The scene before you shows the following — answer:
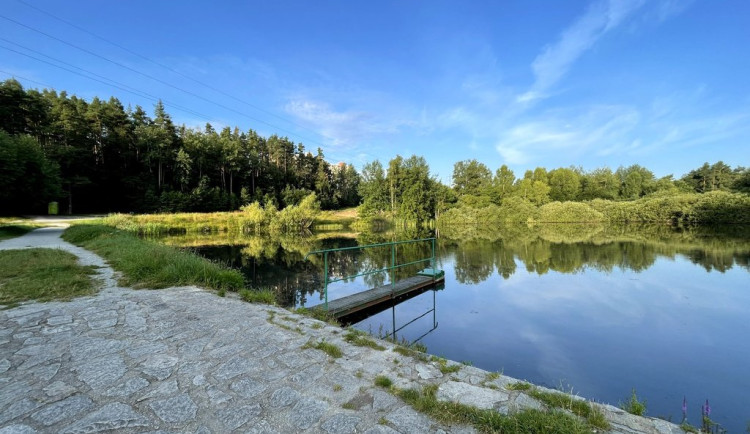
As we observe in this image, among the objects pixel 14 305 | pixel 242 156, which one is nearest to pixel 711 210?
pixel 14 305

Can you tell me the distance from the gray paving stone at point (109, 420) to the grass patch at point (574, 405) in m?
3.09

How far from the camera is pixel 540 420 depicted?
2262mm

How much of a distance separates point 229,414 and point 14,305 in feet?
16.3

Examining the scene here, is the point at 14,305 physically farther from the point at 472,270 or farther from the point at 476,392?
the point at 472,270

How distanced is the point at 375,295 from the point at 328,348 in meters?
5.03

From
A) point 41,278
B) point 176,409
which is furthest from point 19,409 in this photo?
point 41,278

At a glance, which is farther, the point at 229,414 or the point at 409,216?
the point at 409,216

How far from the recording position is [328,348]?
3682 mm

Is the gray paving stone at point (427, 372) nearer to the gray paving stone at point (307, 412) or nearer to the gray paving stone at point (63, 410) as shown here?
the gray paving stone at point (307, 412)

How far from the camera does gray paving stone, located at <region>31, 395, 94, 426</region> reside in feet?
7.40

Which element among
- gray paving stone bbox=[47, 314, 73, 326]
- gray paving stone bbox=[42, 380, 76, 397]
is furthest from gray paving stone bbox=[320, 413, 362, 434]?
gray paving stone bbox=[47, 314, 73, 326]

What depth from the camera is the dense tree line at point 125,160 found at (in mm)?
33688

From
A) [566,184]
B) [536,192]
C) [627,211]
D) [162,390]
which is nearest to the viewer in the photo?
[162,390]

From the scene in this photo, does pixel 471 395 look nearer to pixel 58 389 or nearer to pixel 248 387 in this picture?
pixel 248 387
